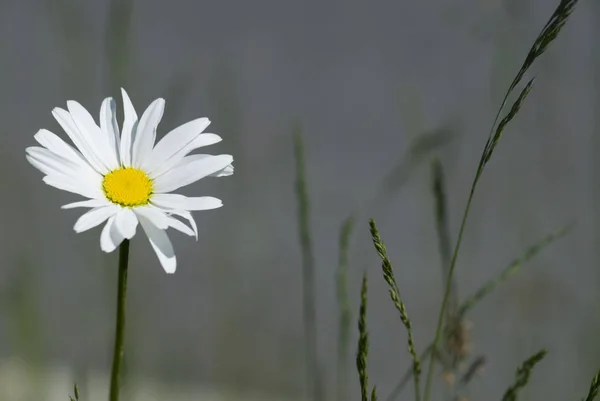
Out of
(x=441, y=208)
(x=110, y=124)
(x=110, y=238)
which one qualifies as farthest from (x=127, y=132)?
(x=441, y=208)

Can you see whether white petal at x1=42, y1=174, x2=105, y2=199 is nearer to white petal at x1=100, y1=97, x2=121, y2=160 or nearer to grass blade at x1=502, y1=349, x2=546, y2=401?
white petal at x1=100, y1=97, x2=121, y2=160

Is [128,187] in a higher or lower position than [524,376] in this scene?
higher

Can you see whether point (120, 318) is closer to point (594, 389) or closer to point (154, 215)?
point (154, 215)

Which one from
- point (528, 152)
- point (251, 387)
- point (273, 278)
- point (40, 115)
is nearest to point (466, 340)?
point (528, 152)

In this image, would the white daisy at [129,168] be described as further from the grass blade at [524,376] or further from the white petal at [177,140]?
the grass blade at [524,376]

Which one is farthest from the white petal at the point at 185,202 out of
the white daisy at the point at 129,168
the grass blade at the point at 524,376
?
the grass blade at the point at 524,376

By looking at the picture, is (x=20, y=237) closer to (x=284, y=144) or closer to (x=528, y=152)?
(x=284, y=144)

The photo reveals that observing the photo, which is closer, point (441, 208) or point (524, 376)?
point (524, 376)
